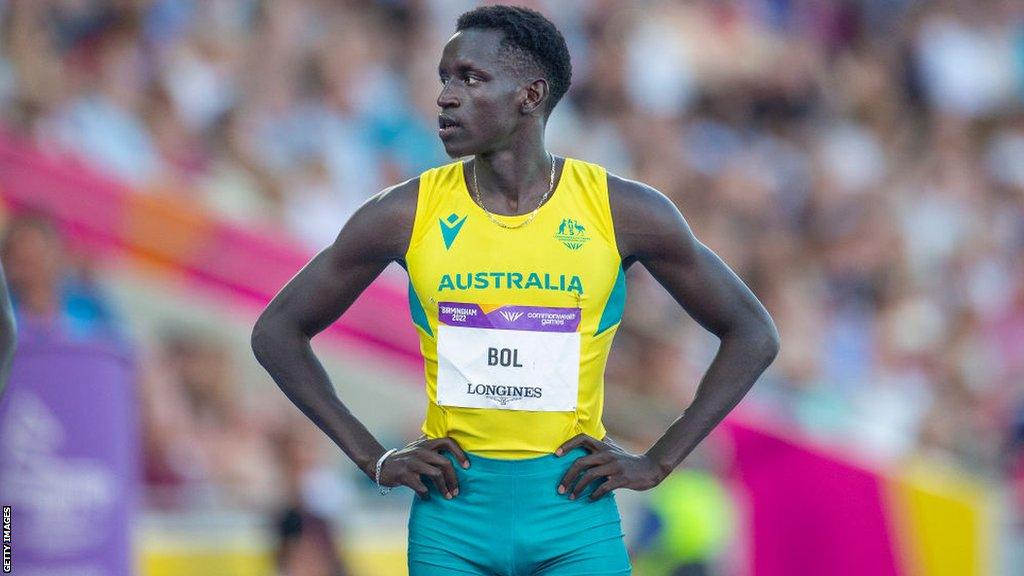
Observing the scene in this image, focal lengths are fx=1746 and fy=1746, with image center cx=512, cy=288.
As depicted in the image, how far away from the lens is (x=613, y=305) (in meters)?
5.06

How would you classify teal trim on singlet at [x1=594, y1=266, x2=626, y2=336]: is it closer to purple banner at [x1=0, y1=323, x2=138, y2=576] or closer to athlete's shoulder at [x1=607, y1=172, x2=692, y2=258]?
athlete's shoulder at [x1=607, y1=172, x2=692, y2=258]

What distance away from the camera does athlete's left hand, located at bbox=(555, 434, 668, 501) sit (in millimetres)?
4945

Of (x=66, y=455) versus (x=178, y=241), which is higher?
(x=178, y=241)

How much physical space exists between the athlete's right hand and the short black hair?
1053 mm

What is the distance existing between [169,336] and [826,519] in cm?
399

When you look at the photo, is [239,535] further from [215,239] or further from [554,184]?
[554,184]

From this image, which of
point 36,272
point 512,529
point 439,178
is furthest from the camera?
point 36,272

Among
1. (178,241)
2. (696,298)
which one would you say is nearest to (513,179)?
(696,298)

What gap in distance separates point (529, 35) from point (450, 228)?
0.60 meters

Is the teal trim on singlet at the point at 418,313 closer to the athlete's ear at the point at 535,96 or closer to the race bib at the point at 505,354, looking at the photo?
the race bib at the point at 505,354

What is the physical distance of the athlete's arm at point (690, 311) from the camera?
16.5ft

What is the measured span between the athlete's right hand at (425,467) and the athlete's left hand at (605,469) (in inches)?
11.8

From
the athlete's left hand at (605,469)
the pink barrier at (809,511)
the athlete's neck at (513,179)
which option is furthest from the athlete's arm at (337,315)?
the pink barrier at (809,511)

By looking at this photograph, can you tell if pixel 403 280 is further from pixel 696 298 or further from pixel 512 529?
pixel 512 529
